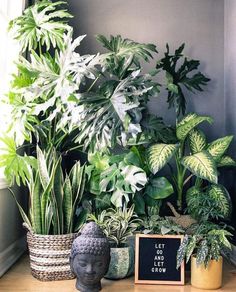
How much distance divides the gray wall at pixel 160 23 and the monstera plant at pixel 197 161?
730 millimetres

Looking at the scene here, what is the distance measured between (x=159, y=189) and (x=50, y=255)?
76cm

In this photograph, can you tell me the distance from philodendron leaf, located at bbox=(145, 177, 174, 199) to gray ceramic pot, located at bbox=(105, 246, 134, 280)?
37cm

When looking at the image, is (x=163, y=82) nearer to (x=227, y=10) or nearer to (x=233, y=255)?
(x=227, y=10)

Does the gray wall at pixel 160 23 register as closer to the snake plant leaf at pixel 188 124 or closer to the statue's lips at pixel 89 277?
the snake plant leaf at pixel 188 124

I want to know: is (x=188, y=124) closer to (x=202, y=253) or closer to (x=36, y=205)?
(x=202, y=253)

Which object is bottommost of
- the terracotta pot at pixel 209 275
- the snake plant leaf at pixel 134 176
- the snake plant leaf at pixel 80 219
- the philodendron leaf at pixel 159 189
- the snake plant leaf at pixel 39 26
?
the terracotta pot at pixel 209 275

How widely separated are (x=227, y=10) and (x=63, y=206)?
6.34 ft

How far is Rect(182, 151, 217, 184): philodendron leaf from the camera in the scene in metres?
1.88

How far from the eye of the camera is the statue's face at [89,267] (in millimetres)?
1630

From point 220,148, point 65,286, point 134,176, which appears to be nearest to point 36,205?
point 65,286

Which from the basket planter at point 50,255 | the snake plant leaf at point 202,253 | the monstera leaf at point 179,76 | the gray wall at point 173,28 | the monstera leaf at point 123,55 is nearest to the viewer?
the snake plant leaf at point 202,253

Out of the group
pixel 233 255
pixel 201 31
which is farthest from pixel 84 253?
pixel 201 31

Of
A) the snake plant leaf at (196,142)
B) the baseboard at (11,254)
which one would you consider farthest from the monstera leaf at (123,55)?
the baseboard at (11,254)

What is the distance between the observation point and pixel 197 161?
1.97m
